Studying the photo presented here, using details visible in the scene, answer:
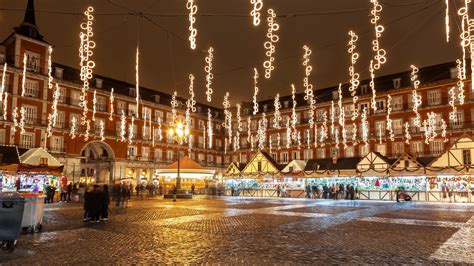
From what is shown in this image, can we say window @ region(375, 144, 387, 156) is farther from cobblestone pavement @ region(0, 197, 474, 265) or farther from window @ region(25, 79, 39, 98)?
window @ region(25, 79, 39, 98)

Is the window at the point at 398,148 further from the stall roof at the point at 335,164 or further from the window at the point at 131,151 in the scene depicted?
the window at the point at 131,151

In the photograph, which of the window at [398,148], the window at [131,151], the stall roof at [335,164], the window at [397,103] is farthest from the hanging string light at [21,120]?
the window at [397,103]

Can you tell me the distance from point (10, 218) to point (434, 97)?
4282cm

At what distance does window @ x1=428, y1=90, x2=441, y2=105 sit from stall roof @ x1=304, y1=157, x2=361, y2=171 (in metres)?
16.8

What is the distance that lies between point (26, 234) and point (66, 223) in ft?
8.27

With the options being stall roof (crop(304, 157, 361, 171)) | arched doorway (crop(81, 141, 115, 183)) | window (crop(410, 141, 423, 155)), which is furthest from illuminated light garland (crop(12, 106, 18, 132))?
window (crop(410, 141, 423, 155))

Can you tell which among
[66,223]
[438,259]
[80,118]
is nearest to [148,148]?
[80,118]

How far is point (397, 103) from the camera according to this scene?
44.3m

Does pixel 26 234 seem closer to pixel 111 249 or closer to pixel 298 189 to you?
pixel 111 249

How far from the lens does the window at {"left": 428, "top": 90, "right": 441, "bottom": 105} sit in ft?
135

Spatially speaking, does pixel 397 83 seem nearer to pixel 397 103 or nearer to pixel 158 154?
pixel 397 103

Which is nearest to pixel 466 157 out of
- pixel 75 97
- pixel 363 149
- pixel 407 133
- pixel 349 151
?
pixel 407 133

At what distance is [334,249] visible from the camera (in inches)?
308

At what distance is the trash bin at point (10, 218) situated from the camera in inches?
284
